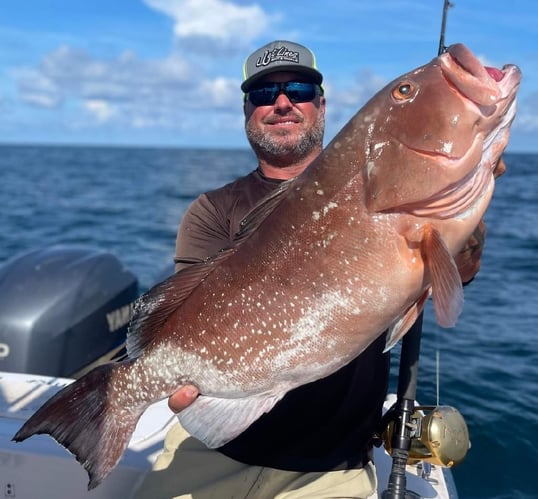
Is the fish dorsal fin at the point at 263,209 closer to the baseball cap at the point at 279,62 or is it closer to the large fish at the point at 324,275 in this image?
the large fish at the point at 324,275

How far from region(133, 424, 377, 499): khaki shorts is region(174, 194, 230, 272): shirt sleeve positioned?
0.94 m

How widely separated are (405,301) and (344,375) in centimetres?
90

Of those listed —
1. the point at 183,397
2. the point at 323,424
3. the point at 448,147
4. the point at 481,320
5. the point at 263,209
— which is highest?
the point at 448,147

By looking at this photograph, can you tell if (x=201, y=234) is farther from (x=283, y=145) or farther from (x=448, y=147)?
(x=448, y=147)

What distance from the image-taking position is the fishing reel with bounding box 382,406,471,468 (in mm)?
3047

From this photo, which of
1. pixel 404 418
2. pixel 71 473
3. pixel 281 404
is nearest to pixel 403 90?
pixel 281 404

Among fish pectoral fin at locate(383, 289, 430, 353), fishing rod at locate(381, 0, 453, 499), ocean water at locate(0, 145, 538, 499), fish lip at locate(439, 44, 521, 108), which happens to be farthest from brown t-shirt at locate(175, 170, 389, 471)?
ocean water at locate(0, 145, 538, 499)

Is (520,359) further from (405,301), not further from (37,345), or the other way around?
(405,301)

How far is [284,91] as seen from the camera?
3385 mm

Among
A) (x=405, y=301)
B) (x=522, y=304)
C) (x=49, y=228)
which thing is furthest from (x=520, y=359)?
(x=49, y=228)

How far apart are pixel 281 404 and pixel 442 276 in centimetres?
122

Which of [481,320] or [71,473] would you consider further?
[481,320]

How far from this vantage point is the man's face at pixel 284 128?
336cm

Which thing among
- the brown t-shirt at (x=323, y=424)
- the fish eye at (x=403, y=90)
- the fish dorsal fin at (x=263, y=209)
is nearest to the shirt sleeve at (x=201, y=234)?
the fish dorsal fin at (x=263, y=209)
